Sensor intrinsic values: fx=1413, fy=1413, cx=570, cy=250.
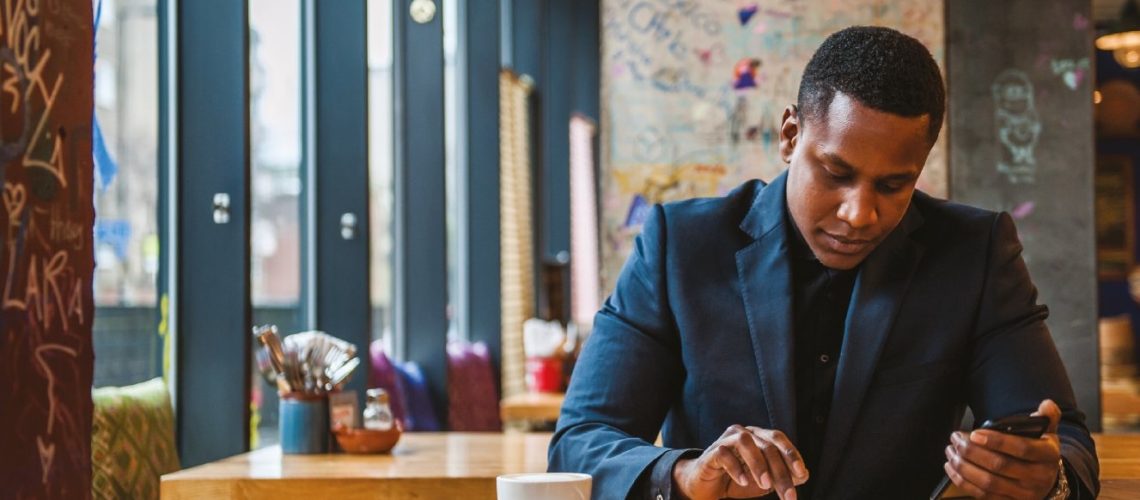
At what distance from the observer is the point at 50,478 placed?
1677 mm

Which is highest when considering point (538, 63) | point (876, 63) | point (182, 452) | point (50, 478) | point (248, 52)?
point (538, 63)

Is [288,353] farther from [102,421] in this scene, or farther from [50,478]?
[50,478]

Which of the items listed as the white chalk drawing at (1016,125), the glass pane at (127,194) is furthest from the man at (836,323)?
the white chalk drawing at (1016,125)

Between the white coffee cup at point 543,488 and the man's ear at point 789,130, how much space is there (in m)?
0.68

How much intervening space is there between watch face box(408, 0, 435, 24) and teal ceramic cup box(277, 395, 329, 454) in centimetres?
303

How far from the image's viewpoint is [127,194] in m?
3.55

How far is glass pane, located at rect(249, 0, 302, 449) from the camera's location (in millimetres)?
4430

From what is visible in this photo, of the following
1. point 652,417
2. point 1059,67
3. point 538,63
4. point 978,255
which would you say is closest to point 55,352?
point 652,417

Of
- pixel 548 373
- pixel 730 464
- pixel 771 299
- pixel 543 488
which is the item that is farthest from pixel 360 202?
pixel 543 488

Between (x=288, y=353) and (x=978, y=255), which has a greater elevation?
(x=978, y=255)

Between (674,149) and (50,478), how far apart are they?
3321 millimetres

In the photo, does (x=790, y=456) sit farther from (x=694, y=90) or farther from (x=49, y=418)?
(x=694, y=90)

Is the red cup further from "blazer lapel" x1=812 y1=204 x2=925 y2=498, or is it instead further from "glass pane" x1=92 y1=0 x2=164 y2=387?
"blazer lapel" x1=812 y1=204 x2=925 y2=498

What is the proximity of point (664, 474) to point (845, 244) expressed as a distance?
1.30 feet
